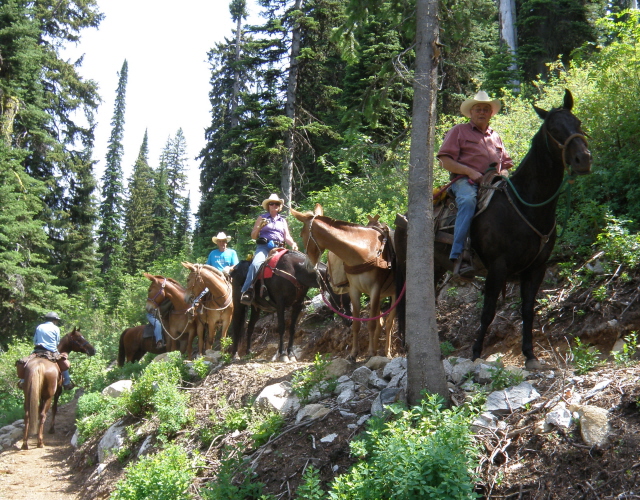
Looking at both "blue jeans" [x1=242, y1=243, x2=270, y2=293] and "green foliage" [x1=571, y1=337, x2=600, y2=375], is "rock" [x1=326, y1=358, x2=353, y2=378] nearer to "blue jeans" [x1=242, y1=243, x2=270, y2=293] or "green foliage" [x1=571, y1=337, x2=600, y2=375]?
"green foliage" [x1=571, y1=337, x2=600, y2=375]

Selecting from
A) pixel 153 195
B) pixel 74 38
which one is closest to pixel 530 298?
pixel 74 38

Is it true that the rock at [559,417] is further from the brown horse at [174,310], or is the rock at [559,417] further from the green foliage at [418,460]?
the brown horse at [174,310]

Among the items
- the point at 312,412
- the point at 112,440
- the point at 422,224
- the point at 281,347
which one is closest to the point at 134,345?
the point at 112,440

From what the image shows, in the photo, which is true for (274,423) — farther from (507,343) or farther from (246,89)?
(246,89)

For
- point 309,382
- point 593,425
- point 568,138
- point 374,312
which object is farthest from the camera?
point 374,312

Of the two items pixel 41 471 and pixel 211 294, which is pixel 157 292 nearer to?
pixel 211 294

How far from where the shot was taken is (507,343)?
8273mm

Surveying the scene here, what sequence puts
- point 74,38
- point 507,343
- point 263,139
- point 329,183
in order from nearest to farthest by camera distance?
1. point 507,343
2. point 263,139
3. point 329,183
4. point 74,38

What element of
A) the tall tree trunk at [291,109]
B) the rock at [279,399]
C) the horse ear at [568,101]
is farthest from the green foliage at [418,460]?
the tall tree trunk at [291,109]

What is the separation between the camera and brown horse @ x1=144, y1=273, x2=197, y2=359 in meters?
14.7

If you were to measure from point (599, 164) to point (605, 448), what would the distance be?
6383mm

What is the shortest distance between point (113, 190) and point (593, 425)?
54.4 m

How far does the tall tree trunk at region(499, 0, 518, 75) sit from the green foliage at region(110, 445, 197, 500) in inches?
783

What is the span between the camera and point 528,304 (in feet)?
22.0
